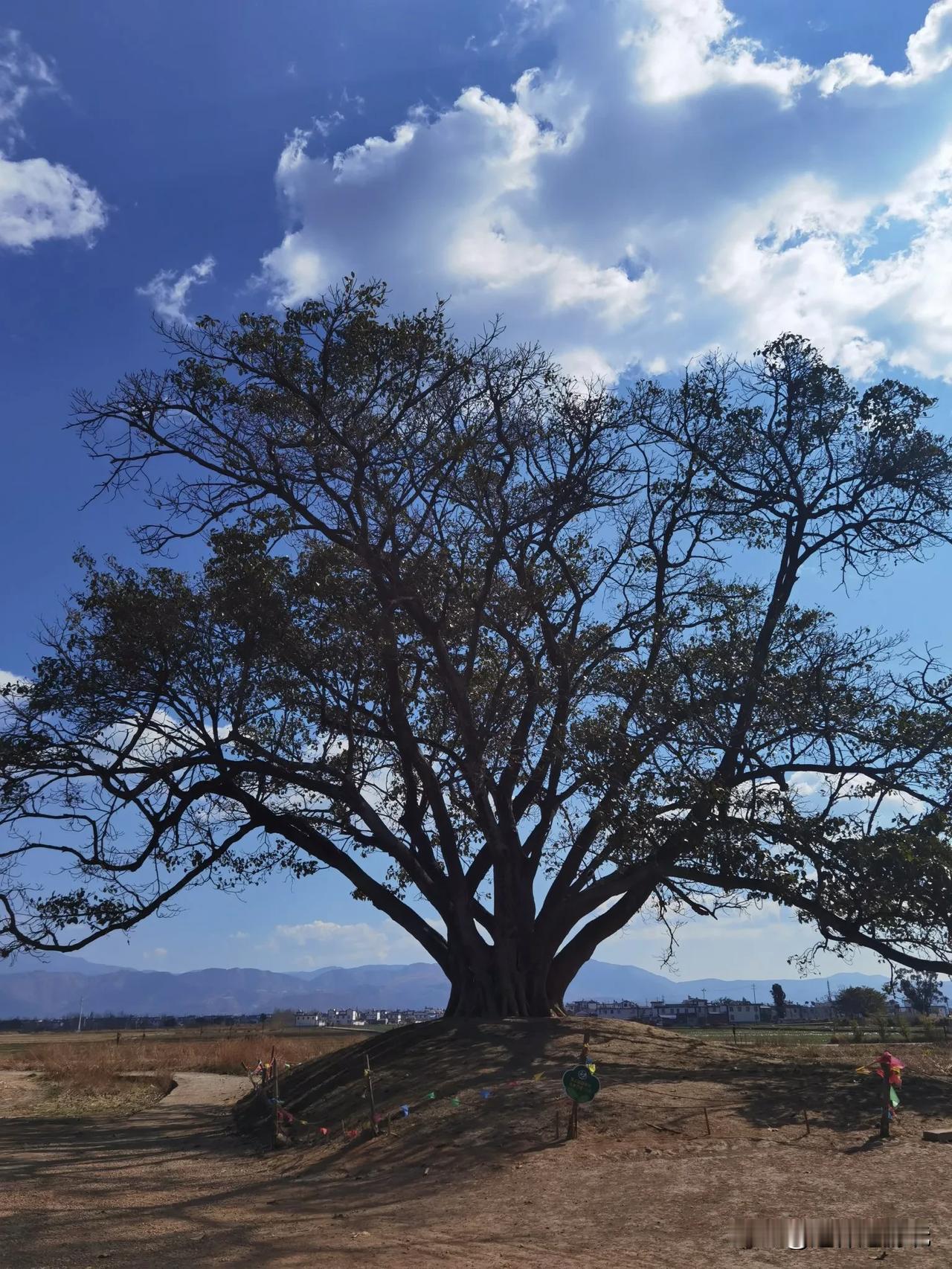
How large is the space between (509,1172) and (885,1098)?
3783mm

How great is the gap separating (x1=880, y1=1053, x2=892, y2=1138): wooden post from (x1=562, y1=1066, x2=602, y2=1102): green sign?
9.25ft

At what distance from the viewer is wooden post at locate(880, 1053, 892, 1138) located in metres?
9.80

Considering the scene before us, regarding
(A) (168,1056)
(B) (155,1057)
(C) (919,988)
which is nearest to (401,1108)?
(C) (919,988)

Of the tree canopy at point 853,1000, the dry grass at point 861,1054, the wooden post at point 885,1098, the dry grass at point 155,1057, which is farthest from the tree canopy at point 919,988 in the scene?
the tree canopy at point 853,1000

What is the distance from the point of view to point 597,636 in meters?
19.2

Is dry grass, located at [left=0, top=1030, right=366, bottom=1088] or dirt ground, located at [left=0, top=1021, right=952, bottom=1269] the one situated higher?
dirt ground, located at [left=0, top=1021, right=952, bottom=1269]

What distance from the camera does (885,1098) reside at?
32.3 feet

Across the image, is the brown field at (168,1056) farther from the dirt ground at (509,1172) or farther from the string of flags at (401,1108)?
the dirt ground at (509,1172)

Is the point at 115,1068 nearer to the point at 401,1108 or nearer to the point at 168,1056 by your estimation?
the point at 168,1056

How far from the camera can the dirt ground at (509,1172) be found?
740 cm

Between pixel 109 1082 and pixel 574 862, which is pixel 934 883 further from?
pixel 109 1082

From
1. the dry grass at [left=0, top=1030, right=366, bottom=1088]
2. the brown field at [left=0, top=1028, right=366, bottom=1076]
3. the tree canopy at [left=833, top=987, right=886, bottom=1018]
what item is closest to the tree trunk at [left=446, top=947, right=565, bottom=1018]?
the dry grass at [left=0, top=1030, right=366, bottom=1088]

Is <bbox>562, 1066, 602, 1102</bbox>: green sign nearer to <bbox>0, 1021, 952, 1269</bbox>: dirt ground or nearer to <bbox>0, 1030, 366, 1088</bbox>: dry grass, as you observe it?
<bbox>0, 1021, 952, 1269</bbox>: dirt ground

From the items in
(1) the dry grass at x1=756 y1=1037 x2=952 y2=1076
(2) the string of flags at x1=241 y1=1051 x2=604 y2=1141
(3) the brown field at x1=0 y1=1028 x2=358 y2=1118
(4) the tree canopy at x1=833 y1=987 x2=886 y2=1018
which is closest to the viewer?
(2) the string of flags at x1=241 y1=1051 x2=604 y2=1141
